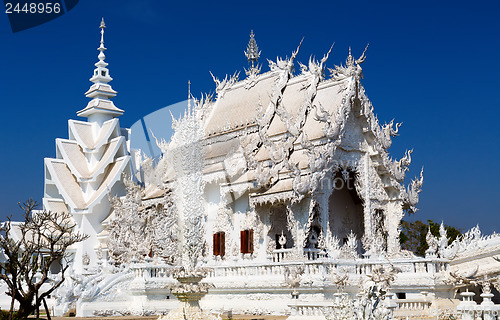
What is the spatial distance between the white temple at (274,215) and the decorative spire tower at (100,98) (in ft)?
15.3

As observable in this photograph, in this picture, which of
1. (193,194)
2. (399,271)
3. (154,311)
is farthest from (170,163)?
(399,271)

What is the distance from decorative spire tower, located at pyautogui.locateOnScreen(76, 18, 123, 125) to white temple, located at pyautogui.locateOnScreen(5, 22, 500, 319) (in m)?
4.66

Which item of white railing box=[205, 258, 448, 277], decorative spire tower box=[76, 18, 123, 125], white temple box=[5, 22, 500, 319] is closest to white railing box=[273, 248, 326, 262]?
white temple box=[5, 22, 500, 319]

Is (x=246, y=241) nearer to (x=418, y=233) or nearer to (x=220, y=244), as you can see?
(x=220, y=244)

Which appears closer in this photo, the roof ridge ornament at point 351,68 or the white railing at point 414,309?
the white railing at point 414,309

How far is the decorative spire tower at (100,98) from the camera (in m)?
32.8

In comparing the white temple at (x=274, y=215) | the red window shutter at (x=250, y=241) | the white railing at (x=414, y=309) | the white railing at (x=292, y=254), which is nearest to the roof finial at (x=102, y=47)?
the white temple at (x=274, y=215)

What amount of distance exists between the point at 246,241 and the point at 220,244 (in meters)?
1.42

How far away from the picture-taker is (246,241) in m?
21.7

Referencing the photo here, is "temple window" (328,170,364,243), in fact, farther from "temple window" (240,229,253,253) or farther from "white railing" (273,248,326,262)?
"temple window" (240,229,253,253)

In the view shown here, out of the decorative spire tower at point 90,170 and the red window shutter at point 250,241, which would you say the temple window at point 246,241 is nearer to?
the red window shutter at point 250,241

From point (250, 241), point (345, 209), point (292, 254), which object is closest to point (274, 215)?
point (250, 241)

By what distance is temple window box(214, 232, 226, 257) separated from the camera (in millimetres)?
22703

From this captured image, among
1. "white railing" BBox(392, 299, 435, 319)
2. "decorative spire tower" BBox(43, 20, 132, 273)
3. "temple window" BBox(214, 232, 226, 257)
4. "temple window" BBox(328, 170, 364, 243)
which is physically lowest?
"white railing" BBox(392, 299, 435, 319)
